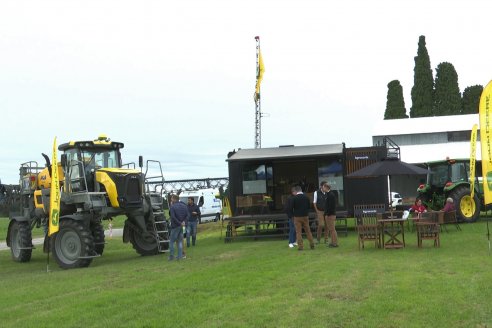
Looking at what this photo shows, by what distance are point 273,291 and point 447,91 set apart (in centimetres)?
5395

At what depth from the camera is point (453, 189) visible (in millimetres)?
18578

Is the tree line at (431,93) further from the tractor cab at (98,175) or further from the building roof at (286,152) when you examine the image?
the tractor cab at (98,175)

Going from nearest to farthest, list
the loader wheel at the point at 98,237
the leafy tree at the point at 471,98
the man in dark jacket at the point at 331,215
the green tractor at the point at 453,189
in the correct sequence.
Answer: the man in dark jacket at the point at 331,215 < the loader wheel at the point at 98,237 < the green tractor at the point at 453,189 < the leafy tree at the point at 471,98

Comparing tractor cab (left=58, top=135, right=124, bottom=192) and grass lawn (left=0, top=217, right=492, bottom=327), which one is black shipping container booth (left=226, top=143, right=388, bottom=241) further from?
grass lawn (left=0, top=217, right=492, bottom=327)

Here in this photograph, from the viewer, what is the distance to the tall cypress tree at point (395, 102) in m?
59.2

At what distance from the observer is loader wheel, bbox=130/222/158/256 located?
14734mm

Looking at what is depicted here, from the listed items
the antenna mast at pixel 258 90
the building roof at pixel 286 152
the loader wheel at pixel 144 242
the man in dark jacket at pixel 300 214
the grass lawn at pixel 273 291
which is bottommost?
the grass lawn at pixel 273 291

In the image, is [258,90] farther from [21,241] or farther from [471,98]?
[471,98]

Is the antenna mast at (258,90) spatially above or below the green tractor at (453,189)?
above

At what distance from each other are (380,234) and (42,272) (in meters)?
7.67

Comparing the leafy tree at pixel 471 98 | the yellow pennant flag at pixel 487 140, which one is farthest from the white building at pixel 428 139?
the yellow pennant flag at pixel 487 140

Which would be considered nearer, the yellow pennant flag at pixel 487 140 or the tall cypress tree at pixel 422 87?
the yellow pennant flag at pixel 487 140

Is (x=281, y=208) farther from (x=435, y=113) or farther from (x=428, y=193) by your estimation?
(x=435, y=113)

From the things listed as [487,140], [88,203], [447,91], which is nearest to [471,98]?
[447,91]
